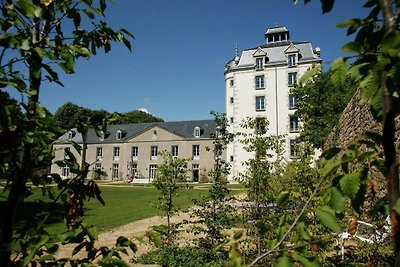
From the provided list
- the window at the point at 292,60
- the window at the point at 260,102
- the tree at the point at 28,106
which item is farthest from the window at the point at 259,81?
the tree at the point at 28,106

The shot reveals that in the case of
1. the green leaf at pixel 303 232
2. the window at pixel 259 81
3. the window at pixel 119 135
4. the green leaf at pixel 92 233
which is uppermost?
the window at pixel 259 81

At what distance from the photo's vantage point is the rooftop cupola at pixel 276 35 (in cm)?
4078

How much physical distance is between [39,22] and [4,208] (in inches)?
47.8

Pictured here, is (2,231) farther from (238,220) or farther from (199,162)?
(199,162)

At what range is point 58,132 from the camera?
1.98m

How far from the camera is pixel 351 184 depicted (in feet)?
3.37

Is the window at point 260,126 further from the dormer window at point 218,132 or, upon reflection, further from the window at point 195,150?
the window at point 195,150

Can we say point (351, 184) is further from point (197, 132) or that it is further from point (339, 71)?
point (197, 132)

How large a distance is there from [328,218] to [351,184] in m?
0.22

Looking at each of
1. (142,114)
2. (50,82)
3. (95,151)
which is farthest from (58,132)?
(142,114)

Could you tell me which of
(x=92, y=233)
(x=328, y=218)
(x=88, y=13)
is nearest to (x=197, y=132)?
(x=88, y=13)

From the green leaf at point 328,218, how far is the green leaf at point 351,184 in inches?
7.0

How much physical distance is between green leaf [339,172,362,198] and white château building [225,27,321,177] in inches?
1403

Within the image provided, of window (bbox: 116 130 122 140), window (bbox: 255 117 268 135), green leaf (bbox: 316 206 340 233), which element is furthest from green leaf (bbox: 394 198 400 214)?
window (bbox: 116 130 122 140)
